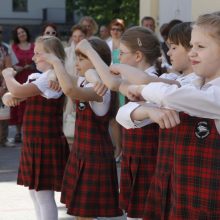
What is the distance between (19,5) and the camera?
5038 centimetres

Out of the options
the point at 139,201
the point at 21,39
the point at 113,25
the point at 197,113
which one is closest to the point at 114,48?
the point at 113,25

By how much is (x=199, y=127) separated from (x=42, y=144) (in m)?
2.18

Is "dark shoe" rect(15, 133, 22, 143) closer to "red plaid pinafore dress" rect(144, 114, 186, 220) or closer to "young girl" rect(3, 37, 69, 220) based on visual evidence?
"young girl" rect(3, 37, 69, 220)

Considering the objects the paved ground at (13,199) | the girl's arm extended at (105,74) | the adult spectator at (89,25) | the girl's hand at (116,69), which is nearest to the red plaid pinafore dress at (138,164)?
the girl's arm extended at (105,74)

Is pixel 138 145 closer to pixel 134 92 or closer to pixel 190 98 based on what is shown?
pixel 134 92

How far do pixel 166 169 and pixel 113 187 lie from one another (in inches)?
45.1

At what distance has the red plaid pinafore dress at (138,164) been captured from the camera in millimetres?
3889

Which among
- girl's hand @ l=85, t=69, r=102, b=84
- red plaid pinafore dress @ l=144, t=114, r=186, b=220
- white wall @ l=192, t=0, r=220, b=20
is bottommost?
red plaid pinafore dress @ l=144, t=114, r=186, b=220

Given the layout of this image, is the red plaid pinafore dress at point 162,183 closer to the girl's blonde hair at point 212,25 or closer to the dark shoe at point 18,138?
the girl's blonde hair at point 212,25

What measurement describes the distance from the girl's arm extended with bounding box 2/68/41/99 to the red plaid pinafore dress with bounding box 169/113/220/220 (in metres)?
1.90

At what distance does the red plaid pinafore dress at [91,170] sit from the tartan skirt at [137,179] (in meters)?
0.34

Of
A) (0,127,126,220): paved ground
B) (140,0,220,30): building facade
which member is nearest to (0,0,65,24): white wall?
(140,0,220,30): building facade

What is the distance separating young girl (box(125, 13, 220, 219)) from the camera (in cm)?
260

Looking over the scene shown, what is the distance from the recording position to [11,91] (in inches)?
178
